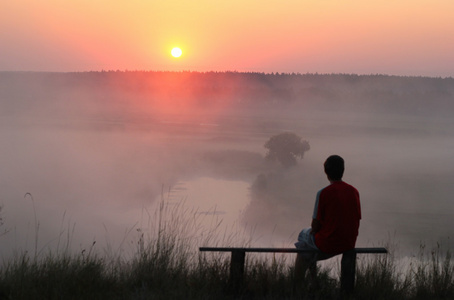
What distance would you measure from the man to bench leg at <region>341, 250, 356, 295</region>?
81 millimetres

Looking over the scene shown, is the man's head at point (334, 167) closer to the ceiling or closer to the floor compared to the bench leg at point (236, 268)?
closer to the ceiling

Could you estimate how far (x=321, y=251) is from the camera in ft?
17.6

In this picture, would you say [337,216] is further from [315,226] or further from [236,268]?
[236,268]

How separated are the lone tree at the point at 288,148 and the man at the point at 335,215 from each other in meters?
136

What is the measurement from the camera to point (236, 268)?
17.4 ft

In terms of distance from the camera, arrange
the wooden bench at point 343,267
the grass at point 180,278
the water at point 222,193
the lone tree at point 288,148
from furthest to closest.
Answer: the lone tree at point 288,148, the water at point 222,193, the wooden bench at point 343,267, the grass at point 180,278

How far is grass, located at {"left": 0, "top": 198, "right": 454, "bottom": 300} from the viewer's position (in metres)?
5.03

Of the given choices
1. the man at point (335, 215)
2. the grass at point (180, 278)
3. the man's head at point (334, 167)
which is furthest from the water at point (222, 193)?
the man's head at point (334, 167)

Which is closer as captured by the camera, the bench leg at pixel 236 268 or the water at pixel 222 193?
the bench leg at pixel 236 268

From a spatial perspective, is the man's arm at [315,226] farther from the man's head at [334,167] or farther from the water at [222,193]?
the water at [222,193]

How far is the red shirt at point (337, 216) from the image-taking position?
520cm

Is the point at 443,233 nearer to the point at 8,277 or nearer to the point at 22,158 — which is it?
the point at 8,277

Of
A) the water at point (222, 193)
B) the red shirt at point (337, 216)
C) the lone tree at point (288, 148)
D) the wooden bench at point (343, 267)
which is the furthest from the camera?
the lone tree at point (288, 148)

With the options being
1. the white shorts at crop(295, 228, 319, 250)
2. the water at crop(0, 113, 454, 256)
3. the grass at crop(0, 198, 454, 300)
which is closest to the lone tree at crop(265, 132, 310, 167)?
the water at crop(0, 113, 454, 256)
